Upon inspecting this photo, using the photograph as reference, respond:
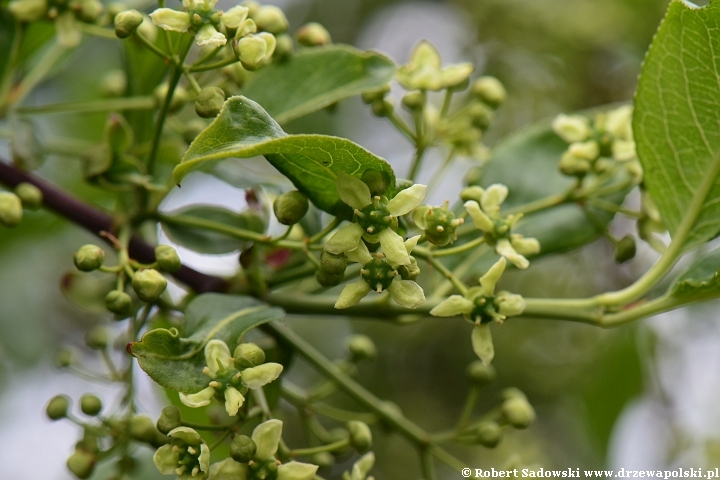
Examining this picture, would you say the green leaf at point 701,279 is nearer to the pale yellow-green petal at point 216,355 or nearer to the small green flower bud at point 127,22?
the pale yellow-green petal at point 216,355

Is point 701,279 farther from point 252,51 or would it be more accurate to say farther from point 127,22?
point 127,22

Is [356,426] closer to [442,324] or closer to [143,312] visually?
[143,312]

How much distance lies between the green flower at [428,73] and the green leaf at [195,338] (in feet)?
2.10

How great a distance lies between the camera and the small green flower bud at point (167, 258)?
4.37ft

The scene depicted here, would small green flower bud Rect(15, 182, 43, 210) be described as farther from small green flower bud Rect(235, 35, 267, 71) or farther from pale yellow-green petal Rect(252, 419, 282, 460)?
pale yellow-green petal Rect(252, 419, 282, 460)

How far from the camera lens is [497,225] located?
143 centimetres

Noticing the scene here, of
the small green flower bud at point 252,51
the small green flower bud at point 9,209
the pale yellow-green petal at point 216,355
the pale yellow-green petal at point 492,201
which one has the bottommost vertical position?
the small green flower bud at point 9,209

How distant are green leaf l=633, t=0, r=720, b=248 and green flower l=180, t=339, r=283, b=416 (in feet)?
2.66

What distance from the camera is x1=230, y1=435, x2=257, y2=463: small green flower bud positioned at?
3.86ft

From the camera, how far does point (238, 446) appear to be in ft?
3.87

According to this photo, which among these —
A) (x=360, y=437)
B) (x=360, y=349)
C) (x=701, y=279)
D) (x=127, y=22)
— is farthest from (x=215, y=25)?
(x=701, y=279)

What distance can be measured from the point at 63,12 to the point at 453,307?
0.98 m

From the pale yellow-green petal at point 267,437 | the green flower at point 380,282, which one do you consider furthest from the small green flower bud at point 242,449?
the green flower at point 380,282

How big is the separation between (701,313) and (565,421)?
2.35 ft
